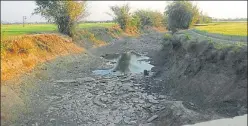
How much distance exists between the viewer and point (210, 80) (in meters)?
20.8

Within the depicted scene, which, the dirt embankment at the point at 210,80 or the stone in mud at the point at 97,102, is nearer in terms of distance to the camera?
the dirt embankment at the point at 210,80

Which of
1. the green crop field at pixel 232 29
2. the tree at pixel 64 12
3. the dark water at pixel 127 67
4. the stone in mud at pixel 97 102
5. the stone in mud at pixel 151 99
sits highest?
the tree at pixel 64 12

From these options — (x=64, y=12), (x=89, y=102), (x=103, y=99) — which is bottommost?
(x=89, y=102)

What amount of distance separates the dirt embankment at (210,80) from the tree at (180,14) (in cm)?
2498

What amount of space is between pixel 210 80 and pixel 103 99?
25.6 feet

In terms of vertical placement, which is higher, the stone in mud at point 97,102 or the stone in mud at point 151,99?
the stone in mud at point 151,99

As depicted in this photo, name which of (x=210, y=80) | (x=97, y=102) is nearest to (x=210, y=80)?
(x=210, y=80)

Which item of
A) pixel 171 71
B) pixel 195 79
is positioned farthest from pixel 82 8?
pixel 195 79

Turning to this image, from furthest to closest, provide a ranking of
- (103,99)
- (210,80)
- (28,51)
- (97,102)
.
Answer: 1. (28,51)
2. (103,99)
3. (97,102)
4. (210,80)

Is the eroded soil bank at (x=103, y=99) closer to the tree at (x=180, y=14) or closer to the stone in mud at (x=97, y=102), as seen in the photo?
the stone in mud at (x=97, y=102)

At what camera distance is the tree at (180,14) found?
2039 inches

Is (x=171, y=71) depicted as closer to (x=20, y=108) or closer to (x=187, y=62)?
(x=187, y=62)

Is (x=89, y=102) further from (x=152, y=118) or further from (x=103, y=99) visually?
(x=152, y=118)

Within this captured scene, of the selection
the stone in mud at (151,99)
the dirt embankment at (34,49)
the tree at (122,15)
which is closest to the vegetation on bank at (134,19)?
the tree at (122,15)
